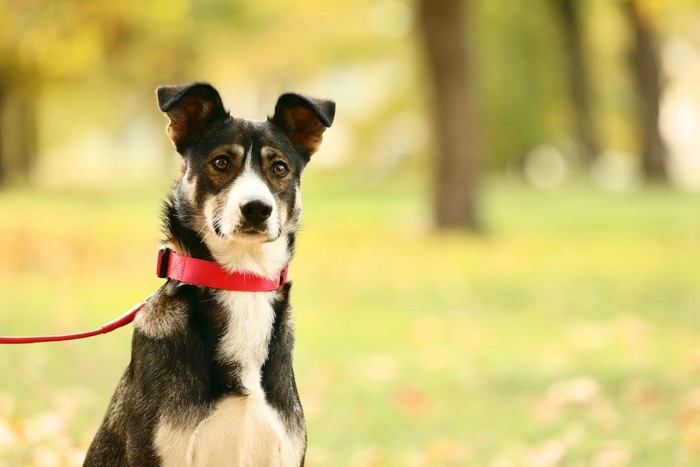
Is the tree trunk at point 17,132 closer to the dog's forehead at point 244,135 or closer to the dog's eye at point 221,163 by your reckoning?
the dog's forehead at point 244,135

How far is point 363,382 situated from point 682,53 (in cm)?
4136

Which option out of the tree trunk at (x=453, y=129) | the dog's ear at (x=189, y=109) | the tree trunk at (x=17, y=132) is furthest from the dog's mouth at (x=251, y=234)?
the tree trunk at (x=17, y=132)

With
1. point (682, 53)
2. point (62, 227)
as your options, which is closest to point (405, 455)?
point (62, 227)

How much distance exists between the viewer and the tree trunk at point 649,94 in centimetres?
3122

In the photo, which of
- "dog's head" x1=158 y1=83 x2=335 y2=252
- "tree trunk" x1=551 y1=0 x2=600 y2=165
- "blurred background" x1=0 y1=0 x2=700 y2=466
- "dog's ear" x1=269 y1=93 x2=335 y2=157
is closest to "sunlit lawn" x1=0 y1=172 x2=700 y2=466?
"blurred background" x1=0 y1=0 x2=700 y2=466

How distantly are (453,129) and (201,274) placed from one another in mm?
14433

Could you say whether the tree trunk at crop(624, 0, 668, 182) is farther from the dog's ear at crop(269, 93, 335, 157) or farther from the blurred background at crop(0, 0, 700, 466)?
the dog's ear at crop(269, 93, 335, 157)

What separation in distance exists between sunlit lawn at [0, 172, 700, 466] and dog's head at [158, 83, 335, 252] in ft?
2.78

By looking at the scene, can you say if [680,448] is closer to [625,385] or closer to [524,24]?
[625,385]

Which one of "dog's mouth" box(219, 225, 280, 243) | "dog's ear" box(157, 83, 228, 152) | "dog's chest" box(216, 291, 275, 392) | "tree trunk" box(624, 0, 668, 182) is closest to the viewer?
"dog's chest" box(216, 291, 275, 392)

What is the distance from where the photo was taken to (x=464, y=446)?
21.5 ft

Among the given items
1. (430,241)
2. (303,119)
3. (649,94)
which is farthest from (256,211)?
(649,94)

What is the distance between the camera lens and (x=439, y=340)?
391 inches

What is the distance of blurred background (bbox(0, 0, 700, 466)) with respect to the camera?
7117 mm
